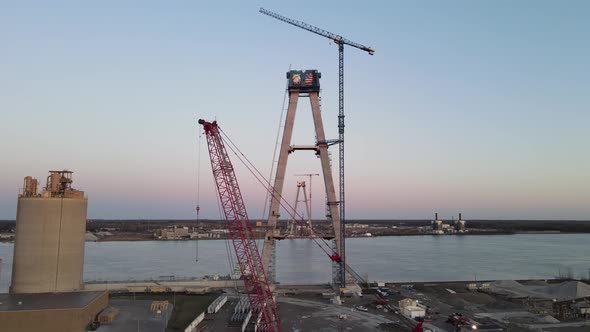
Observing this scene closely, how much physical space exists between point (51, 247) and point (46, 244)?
0.24 m

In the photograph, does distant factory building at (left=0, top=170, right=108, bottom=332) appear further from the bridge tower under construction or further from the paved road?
the bridge tower under construction

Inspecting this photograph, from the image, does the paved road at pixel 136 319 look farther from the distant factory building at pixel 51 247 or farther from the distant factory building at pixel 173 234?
the distant factory building at pixel 173 234

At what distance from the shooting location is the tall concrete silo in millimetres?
18203

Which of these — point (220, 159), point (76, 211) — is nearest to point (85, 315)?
point (76, 211)

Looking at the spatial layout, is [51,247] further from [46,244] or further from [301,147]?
[301,147]

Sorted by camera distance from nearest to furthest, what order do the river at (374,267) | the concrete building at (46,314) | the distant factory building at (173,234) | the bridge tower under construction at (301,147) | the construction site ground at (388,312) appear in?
the concrete building at (46,314) < the construction site ground at (388,312) < the bridge tower under construction at (301,147) < the river at (374,267) < the distant factory building at (173,234)

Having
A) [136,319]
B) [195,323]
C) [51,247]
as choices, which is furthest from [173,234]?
[136,319]

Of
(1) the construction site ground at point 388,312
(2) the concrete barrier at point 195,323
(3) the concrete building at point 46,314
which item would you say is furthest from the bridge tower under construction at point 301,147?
(3) the concrete building at point 46,314

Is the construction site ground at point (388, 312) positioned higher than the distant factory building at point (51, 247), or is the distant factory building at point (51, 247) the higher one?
the distant factory building at point (51, 247)

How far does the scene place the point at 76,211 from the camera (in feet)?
63.4

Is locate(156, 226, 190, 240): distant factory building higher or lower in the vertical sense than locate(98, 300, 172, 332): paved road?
lower

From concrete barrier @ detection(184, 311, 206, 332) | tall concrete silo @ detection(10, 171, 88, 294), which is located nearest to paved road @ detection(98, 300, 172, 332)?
concrete barrier @ detection(184, 311, 206, 332)

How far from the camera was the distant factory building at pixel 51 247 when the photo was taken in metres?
17.2

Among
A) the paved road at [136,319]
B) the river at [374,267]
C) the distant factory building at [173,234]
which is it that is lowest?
the river at [374,267]
